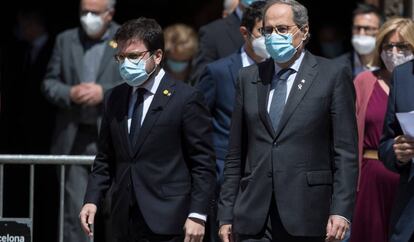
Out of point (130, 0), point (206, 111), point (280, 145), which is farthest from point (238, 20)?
point (130, 0)

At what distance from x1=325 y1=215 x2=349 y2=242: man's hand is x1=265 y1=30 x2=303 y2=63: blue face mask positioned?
2.91 ft

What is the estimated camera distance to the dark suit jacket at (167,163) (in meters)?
6.01

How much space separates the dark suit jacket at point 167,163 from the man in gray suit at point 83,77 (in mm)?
2234

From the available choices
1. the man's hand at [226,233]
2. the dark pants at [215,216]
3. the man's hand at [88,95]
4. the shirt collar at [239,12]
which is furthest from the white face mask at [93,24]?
the man's hand at [226,233]

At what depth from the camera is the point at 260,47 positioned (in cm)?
717

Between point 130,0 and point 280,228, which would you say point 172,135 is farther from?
point 130,0

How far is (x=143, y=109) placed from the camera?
6.11 meters

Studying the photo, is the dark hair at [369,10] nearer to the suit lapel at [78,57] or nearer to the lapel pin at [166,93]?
the suit lapel at [78,57]

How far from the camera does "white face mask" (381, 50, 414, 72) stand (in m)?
7.06

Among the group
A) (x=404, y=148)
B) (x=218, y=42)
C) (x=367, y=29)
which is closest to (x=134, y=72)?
(x=404, y=148)

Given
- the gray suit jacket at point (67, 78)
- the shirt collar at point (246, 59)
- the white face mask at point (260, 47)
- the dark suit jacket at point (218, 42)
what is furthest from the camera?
the gray suit jacket at point (67, 78)

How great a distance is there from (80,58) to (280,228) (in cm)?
326

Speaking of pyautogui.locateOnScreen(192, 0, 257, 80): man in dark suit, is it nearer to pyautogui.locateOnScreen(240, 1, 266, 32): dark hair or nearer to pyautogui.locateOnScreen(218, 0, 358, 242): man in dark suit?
pyautogui.locateOnScreen(240, 1, 266, 32): dark hair

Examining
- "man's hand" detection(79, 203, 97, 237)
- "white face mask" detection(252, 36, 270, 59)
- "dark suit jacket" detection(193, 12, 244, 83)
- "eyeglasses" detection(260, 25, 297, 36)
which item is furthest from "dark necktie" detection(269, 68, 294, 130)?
"dark suit jacket" detection(193, 12, 244, 83)
